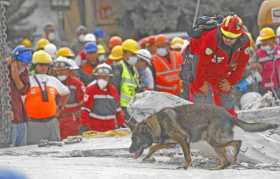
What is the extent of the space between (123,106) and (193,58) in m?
3.45

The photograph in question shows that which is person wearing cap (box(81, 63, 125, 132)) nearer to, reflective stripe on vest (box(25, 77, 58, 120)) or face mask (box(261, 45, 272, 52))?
reflective stripe on vest (box(25, 77, 58, 120))

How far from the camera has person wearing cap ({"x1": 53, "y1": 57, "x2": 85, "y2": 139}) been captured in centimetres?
1368

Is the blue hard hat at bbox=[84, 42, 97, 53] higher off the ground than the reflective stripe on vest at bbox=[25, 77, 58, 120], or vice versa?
the blue hard hat at bbox=[84, 42, 97, 53]

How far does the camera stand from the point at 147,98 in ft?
35.0

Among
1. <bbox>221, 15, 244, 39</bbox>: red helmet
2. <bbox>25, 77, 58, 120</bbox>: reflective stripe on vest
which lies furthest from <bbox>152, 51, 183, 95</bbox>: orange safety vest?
<bbox>221, 15, 244, 39</bbox>: red helmet

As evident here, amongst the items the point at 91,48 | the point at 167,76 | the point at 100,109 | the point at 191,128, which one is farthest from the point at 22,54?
the point at 91,48

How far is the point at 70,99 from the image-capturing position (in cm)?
1381

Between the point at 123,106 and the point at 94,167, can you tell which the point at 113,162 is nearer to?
the point at 94,167

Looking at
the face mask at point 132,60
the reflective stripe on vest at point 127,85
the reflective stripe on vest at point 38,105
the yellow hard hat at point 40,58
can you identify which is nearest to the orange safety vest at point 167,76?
the face mask at point 132,60

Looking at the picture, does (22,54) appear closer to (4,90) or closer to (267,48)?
(4,90)

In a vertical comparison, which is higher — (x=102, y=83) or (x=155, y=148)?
(x=102, y=83)

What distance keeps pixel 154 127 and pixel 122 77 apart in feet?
18.7

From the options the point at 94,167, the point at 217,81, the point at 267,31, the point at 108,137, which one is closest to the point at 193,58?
the point at 217,81

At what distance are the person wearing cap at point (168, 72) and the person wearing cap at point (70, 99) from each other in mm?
1520
